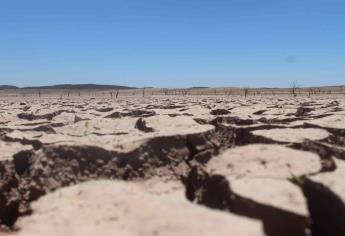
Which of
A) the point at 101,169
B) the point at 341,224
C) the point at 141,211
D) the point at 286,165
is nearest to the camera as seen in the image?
the point at 141,211

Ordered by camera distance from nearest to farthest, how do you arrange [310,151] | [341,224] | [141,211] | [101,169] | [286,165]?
1. [141,211]
2. [341,224]
3. [286,165]
4. [101,169]
5. [310,151]

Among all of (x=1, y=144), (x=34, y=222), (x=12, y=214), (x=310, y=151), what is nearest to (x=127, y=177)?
(x=12, y=214)

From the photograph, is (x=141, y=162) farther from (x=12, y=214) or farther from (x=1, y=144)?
(x=1, y=144)

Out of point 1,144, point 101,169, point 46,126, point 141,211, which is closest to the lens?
point 141,211

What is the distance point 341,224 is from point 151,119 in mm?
3056

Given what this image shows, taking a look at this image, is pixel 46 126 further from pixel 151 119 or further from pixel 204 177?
pixel 204 177

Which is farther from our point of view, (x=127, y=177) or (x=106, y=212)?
(x=127, y=177)

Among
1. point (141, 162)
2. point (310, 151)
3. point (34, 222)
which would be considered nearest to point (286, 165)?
point (310, 151)

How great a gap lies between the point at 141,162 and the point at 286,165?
29.1 inches

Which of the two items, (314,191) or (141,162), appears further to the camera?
(141,162)

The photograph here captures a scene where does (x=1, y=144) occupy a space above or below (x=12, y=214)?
above

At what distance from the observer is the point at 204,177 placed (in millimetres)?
2504

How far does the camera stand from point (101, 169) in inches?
103

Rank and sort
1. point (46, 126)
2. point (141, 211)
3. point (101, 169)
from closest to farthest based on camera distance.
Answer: point (141, 211) → point (101, 169) → point (46, 126)
